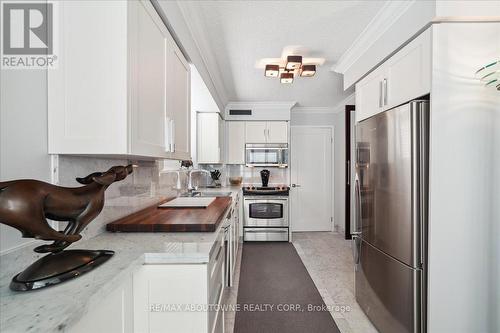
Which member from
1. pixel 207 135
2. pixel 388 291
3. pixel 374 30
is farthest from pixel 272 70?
pixel 388 291

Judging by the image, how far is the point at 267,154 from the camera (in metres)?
4.59

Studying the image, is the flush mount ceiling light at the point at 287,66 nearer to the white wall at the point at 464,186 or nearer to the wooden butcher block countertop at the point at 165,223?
the white wall at the point at 464,186

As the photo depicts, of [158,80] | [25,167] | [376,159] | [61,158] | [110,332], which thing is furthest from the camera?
[376,159]

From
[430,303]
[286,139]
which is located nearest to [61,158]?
[430,303]

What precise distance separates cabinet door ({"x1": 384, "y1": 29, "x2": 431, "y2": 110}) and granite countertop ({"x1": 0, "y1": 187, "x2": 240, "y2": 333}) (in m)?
1.52

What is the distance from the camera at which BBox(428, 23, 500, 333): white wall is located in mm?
1481

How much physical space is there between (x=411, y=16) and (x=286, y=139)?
304 cm

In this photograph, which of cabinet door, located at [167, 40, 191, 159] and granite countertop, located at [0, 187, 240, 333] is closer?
granite countertop, located at [0, 187, 240, 333]

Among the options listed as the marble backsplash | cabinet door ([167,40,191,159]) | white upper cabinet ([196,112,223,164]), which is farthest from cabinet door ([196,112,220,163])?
cabinet door ([167,40,191,159])

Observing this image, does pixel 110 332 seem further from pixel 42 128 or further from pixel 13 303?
pixel 42 128

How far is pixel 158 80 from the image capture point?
142cm

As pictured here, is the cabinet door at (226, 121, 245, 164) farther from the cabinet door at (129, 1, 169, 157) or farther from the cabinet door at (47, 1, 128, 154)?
the cabinet door at (47, 1, 128, 154)

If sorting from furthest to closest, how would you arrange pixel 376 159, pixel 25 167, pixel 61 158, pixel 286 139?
pixel 286 139 → pixel 376 159 → pixel 61 158 → pixel 25 167

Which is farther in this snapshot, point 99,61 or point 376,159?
point 376,159
